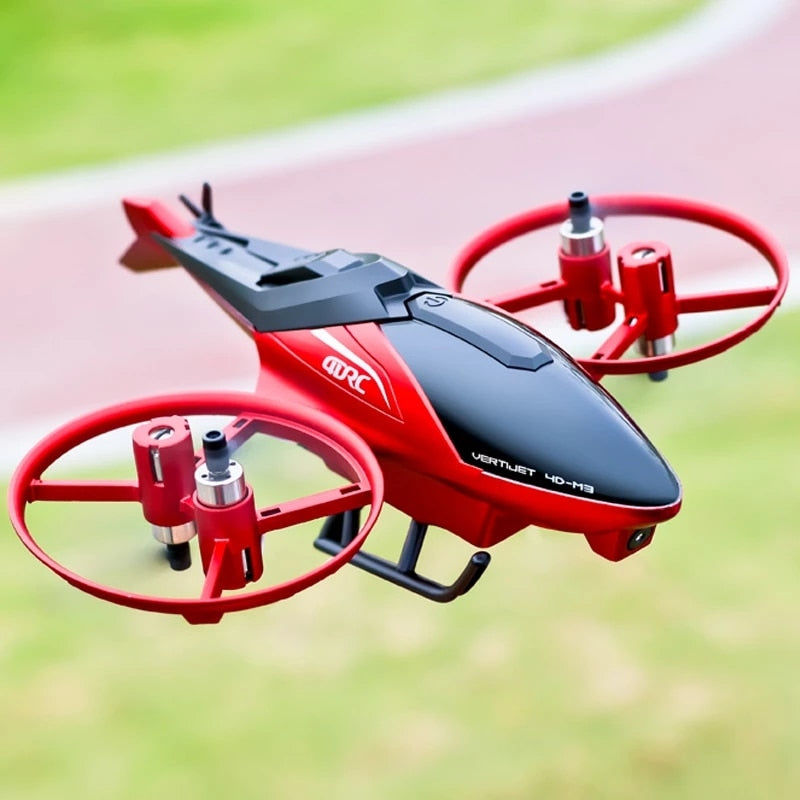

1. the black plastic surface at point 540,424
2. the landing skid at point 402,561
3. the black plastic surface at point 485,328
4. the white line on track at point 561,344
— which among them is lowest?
the white line on track at point 561,344

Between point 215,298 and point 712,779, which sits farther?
point 215,298

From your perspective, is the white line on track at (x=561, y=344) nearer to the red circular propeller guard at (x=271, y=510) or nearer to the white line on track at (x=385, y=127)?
the red circular propeller guard at (x=271, y=510)

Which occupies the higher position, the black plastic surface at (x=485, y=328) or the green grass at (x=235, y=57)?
the black plastic surface at (x=485, y=328)

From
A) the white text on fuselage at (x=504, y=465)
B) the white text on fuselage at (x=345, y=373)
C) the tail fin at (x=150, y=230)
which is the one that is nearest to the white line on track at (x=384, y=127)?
the tail fin at (x=150, y=230)

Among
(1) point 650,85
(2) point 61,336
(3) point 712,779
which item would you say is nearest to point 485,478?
(3) point 712,779

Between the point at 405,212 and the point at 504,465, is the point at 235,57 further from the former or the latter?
the point at 504,465

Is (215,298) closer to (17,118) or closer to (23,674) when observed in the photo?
(23,674)

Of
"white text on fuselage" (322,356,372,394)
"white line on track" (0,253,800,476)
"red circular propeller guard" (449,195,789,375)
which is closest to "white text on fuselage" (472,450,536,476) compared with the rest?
"white text on fuselage" (322,356,372,394)
